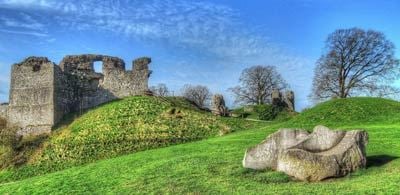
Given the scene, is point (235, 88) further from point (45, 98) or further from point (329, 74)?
point (45, 98)

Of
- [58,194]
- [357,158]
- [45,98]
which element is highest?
[45,98]

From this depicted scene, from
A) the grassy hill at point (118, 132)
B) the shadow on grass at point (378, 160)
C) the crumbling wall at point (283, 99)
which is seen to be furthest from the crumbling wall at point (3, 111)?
the shadow on grass at point (378, 160)

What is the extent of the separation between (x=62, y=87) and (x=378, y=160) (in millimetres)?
29874

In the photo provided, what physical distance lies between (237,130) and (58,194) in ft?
66.2

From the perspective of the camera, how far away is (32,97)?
44938 mm

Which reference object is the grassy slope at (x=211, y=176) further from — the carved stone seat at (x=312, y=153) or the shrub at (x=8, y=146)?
the shrub at (x=8, y=146)

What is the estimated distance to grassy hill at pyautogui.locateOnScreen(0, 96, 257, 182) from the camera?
36500 millimetres

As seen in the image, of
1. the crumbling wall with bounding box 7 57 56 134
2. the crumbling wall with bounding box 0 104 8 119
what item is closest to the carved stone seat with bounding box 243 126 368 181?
the crumbling wall with bounding box 7 57 56 134

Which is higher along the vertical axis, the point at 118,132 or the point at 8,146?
the point at 118,132

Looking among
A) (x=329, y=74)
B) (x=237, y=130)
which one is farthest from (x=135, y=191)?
(x=329, y=74)

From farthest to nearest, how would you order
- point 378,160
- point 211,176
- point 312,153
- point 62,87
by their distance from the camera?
point 62,87, point 378,160, point 211,176, point 312,153

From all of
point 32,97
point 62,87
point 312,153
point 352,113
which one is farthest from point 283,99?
point 312,153

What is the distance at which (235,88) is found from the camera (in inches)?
3142

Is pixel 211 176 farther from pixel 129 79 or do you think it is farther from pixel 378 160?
pixel 129 79
